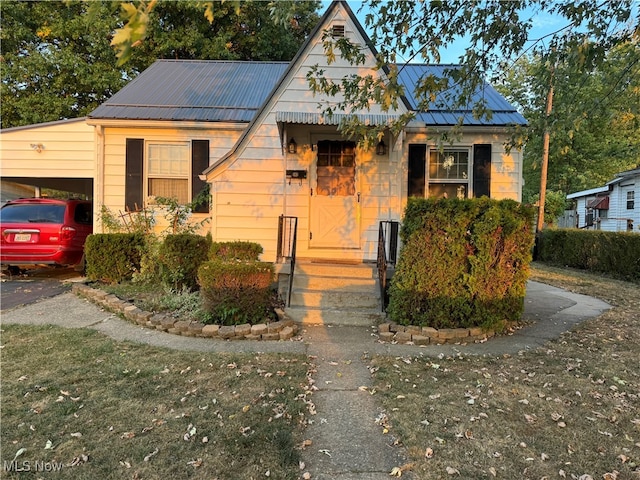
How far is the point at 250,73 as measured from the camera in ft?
37.0

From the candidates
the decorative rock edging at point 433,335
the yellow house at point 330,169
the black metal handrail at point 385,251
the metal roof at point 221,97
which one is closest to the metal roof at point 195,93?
the metal roof at point 221,97

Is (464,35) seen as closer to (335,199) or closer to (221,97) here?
(335,199)

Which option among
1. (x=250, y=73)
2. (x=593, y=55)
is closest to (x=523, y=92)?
(x=250, y=73)

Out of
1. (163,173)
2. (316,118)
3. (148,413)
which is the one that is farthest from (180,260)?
(148,413)

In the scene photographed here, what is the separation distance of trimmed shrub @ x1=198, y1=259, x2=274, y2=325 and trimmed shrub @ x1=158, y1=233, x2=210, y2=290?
155cm

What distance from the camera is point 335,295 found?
6.02 meters

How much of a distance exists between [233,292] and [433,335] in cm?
Result: 278

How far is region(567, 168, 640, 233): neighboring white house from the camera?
65.4 ft

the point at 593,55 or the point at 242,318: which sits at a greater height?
the point at 593,55

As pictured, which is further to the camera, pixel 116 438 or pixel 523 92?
pixel 523 92

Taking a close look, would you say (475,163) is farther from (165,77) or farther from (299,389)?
(165,77)

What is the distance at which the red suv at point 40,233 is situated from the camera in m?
7.91

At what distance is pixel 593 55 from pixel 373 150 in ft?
13.0

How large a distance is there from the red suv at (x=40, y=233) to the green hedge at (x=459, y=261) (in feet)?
24.8
